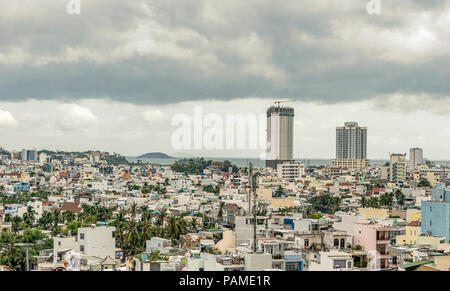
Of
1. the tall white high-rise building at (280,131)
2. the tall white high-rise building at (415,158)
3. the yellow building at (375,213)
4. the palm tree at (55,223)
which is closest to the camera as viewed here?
the palm tree at (55,223)

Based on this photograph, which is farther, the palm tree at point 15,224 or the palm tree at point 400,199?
the palm tree at point 400,199

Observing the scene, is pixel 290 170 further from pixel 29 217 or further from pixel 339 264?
pixel 339 264

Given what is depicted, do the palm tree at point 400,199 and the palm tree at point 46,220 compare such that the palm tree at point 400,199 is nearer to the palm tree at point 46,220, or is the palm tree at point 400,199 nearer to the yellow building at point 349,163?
the palm tree at point 46,220

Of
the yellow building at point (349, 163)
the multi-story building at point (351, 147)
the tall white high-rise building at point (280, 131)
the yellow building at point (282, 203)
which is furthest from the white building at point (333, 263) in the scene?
the yellow building at point (349, 163)

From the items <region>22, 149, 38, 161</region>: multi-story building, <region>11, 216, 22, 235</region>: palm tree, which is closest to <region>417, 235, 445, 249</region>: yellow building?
<region>11, 216, 22, 235</region>: palm tree

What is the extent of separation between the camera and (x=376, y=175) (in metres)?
26.1

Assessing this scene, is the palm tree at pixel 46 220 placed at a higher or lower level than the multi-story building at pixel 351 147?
lower

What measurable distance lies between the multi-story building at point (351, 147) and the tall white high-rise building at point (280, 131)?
8629 mm

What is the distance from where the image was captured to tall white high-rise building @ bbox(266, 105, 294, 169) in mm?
16719

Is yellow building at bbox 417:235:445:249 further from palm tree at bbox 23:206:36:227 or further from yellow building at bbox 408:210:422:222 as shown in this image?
palm tree at bbox 23:206:36:227

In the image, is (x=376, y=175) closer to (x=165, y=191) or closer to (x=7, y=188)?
(x=165, y=191)

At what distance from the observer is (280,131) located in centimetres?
1705

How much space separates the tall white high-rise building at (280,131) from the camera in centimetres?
1672
